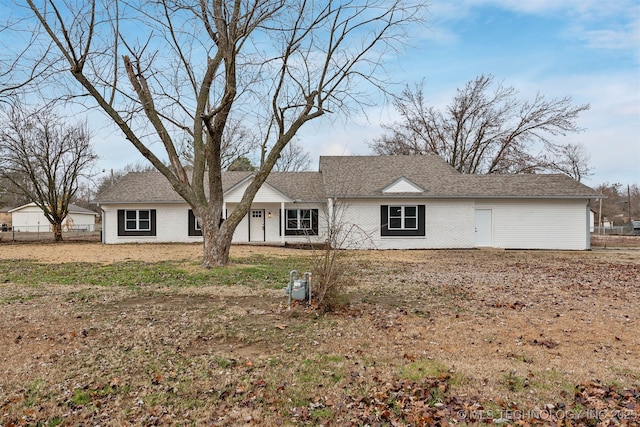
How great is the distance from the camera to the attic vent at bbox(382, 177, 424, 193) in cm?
1916

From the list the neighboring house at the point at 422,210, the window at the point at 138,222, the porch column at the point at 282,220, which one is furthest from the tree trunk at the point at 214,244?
the window at the point at 138,222

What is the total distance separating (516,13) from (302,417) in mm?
10428

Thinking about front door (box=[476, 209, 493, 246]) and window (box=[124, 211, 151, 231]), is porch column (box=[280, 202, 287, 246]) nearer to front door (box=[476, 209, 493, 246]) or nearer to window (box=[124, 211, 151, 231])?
window (box=[124, 211, 151, 231])

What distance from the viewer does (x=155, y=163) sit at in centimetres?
1072

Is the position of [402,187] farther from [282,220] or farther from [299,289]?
[299,289]

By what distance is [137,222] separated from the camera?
2155cm

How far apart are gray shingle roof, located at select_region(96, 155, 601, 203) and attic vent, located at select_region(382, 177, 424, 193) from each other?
7.7 inches

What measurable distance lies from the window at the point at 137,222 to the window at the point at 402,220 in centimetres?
1172

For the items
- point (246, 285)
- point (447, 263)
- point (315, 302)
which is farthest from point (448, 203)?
point (315, 302)

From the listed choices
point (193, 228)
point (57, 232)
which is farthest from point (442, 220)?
point (57, 232)

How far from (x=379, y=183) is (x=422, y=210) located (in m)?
2.38

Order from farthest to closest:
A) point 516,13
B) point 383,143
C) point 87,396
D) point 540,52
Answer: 1. point 383,143
2. point 540,52
3. point 516,13
4. point 87,396

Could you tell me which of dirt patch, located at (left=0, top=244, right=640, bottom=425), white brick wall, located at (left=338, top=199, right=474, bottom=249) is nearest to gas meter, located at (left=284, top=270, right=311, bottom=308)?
dirt patch, located at (left=0, top=244, right=640, bottom=425)

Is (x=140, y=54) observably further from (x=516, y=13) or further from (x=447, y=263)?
(x=447, y=263)
